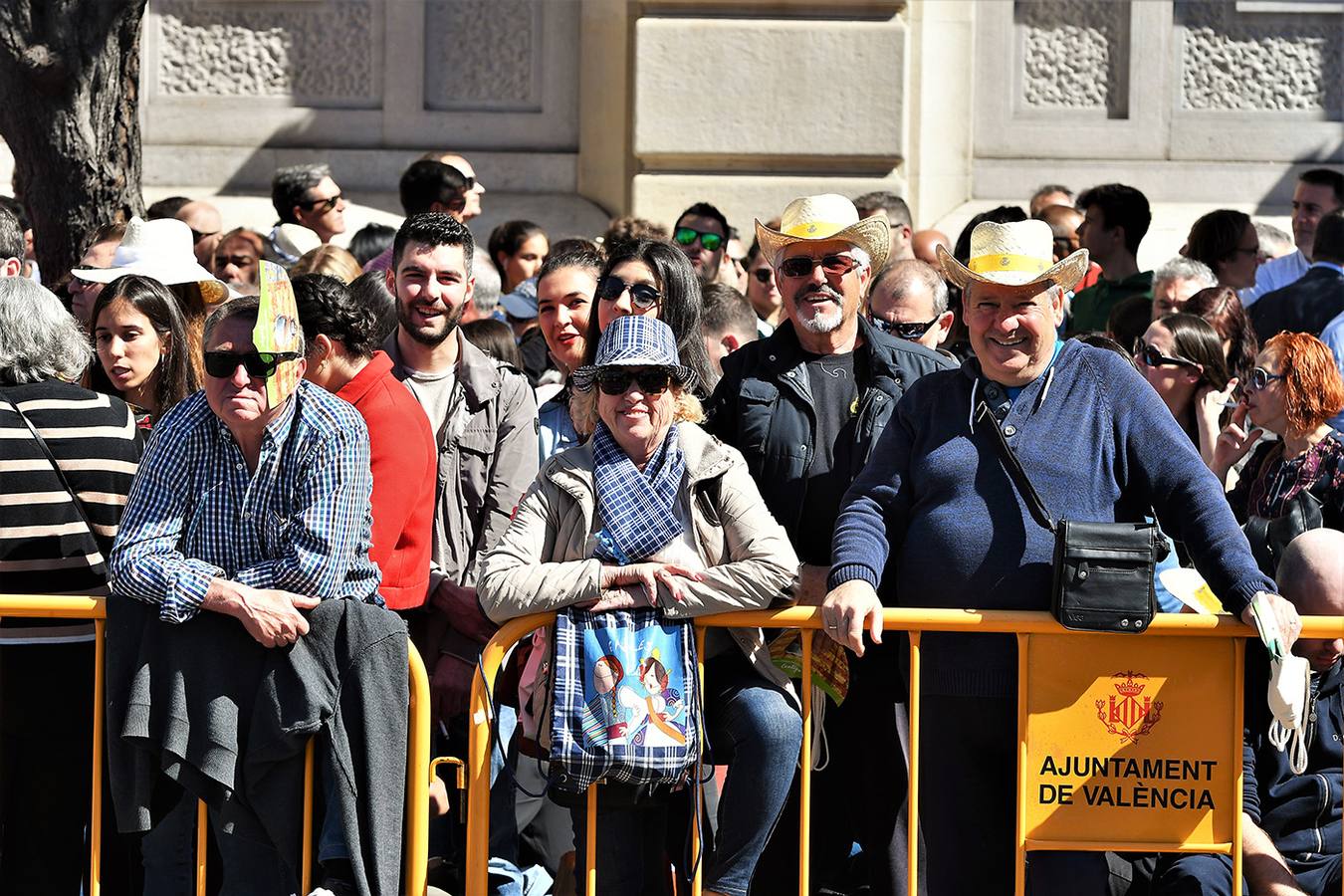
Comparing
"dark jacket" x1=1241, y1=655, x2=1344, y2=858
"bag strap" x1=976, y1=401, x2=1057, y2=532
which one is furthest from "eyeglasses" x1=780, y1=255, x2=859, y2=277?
"dark jacket" x1=1241, y1=655, x2=1344, y2=858

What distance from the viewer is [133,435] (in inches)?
199

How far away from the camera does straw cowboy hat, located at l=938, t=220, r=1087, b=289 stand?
4.78 metres

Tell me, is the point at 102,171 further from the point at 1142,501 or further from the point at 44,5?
the point at 1142,501

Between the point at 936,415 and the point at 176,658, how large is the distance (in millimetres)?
1873

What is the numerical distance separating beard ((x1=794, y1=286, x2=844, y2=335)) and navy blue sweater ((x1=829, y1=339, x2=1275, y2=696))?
1.90 feet

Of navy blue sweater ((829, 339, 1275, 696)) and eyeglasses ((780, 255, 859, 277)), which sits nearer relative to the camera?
navy blue sweater ((829, 339, 1275, 696))

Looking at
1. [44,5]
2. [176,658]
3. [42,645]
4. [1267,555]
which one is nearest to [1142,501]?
[1267,555]

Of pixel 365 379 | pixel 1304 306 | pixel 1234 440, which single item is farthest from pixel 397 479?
pixel 1304 306

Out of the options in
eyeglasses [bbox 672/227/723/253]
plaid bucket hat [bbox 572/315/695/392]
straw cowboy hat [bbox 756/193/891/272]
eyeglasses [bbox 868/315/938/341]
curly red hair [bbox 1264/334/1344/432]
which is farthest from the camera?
eyeglasses [bbox 672/227/723/253]

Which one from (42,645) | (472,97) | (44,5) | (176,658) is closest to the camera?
(176,658)

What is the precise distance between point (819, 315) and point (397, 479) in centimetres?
119

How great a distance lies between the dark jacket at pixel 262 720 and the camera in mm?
4512

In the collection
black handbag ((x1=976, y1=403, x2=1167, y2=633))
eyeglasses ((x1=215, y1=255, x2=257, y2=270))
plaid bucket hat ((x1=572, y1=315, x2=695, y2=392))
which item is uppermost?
eyeglasses ((x1=215, y1=255, x2=257, y2=270))

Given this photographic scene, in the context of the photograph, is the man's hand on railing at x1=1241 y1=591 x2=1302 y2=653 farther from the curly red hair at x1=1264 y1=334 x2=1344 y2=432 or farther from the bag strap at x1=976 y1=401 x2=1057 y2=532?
the curly red hair at x1=1264 y1=334 x2=1344 y2=432
